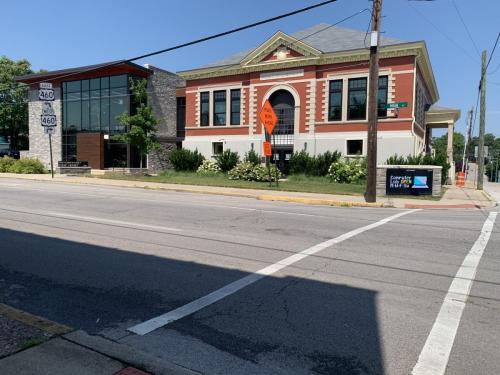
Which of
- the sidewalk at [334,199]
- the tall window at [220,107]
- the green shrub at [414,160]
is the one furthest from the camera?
the tall window at [220,107]

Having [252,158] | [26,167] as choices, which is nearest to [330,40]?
[252,158]

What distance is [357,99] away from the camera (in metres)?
28.6

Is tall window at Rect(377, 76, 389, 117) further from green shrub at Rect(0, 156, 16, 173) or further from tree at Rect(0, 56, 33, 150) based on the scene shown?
tree at Rect(0, 56, 33, 150)

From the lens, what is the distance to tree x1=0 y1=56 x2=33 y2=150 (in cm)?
5228

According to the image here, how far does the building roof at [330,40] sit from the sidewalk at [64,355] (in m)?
27.2

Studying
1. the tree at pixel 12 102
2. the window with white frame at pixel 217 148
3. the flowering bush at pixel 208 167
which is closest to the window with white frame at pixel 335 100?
the flowering bush at pixel 208 167

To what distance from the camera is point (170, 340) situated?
4012 mm

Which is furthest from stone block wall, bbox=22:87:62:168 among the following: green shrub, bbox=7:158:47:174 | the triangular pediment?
the triangular pediment

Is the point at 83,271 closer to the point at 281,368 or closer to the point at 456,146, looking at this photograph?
the point at 281,368

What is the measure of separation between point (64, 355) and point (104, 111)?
37.7 m

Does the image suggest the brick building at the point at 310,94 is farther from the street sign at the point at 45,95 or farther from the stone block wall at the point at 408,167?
the street sign at the point at 45,95

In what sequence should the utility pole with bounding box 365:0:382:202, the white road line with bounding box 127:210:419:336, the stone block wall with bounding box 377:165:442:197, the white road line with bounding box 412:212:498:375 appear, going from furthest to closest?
the stone block wall with bounding box 377:165:442:197 → the utility pole with bounding box 365:0:382:202 → the white road line with bounding box 127:210:419:336 → the white road line with bounding box 412:212:498:375

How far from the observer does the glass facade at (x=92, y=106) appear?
3750 cm

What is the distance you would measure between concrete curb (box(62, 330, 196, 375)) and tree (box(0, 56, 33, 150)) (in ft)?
184
